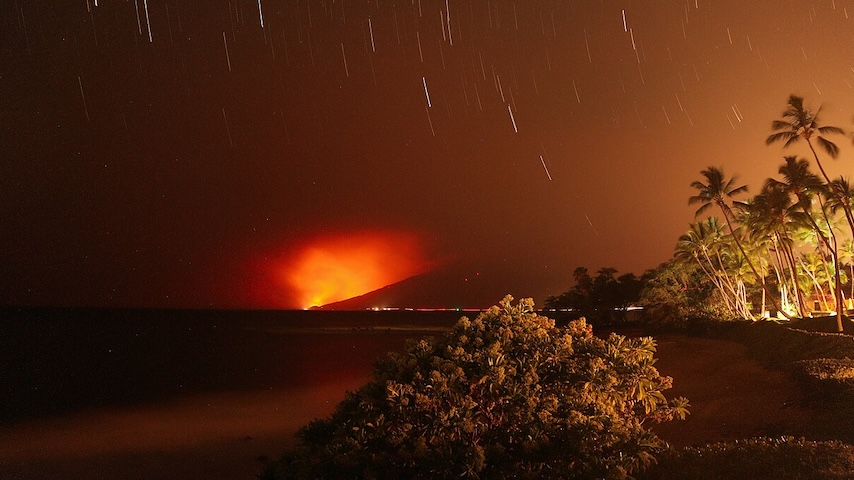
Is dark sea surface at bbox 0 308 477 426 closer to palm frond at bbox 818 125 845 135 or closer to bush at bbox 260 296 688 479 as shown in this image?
bush at bbox 260 296 688 479

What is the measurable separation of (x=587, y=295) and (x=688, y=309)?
67.0ft

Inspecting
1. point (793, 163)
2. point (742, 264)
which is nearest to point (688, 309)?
point (742, 264)

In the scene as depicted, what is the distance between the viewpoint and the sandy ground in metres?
13.1

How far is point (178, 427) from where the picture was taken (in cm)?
1869

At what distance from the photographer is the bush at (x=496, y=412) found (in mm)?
5883

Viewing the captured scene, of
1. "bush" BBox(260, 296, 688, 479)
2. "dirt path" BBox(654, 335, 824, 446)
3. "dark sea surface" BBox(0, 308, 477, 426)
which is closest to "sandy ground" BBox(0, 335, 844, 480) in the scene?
"dirt path" BBox(654, 335, 824, 446)

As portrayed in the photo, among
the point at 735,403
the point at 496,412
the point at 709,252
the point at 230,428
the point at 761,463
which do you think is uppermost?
the point at 709,252

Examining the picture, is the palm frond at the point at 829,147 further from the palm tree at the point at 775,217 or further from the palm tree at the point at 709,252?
the palm tree at the point at 709,252

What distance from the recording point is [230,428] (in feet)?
59.8

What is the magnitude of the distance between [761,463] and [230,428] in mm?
15619

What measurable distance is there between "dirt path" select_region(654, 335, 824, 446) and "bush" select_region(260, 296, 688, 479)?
5.85 meters

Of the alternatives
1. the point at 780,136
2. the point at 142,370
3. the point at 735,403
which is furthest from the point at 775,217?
the point at 142,370

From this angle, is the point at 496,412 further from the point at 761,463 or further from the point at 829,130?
the point at 829,130

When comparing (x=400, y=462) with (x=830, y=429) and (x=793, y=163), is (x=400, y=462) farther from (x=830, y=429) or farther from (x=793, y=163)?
(x=793, y=163)
